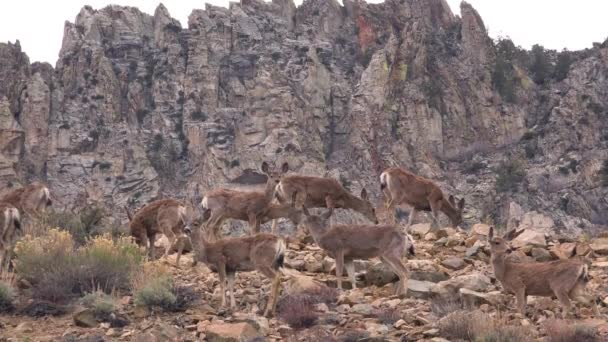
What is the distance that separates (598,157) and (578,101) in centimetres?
1011

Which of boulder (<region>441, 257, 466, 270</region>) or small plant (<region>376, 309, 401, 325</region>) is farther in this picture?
boulder (<region>441, 257, 466, 270</region>)

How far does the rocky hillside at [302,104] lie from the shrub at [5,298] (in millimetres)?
64031

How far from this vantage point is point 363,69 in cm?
9612

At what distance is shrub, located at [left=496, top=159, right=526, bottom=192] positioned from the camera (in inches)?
2961

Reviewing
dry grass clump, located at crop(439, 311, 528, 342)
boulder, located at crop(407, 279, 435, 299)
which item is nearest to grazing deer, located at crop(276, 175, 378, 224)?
boulder, located at crop(407, 279, 435, 299)

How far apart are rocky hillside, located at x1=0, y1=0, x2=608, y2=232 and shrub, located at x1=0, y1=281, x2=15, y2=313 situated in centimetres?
6403

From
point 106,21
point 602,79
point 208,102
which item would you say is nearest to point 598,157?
point 602,79

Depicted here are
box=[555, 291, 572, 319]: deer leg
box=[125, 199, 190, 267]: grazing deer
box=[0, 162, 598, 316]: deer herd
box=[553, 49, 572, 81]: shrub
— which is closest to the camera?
box=[555, 291, 572, 319]: deer leg

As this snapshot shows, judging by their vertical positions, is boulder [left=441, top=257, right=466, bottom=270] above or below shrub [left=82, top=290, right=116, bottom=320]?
above

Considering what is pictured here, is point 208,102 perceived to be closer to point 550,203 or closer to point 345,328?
point 550,203

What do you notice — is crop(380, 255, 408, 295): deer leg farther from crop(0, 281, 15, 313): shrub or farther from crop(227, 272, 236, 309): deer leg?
crop(0, 281, 15, 313): shrub

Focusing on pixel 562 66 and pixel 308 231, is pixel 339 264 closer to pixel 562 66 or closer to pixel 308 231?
pixel 308 231

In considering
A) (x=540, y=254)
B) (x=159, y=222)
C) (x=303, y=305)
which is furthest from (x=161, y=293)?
(x=540, y=254)

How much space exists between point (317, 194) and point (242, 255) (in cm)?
548
